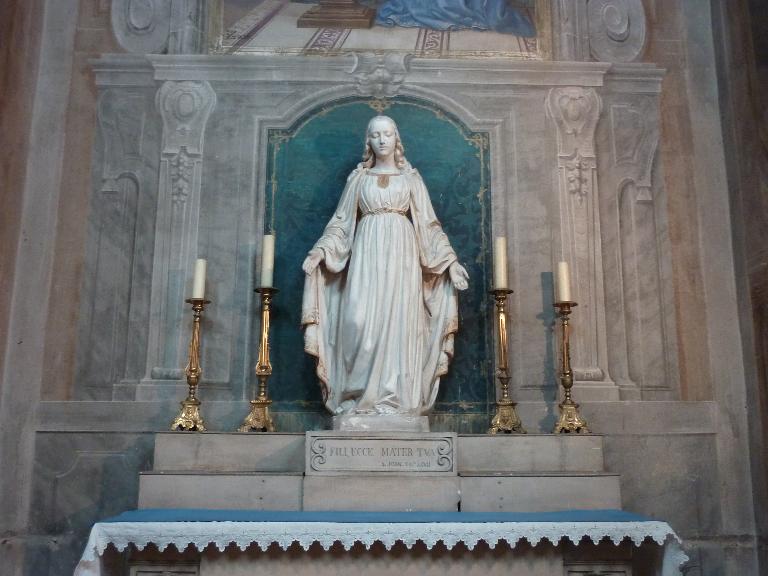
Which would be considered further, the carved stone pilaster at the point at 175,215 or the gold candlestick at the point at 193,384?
the carved stone pilaster at the point at 175,215

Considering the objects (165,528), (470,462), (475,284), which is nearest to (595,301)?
(475,284)

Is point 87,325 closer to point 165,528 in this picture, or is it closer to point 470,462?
point 165,528

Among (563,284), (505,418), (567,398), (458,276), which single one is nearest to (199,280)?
(458,276)

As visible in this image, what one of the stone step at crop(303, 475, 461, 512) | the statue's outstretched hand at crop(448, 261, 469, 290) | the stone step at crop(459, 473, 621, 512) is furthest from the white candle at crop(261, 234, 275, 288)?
the stone step at crop(459, 473, 621, 512)

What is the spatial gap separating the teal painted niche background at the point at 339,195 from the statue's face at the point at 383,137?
0.74m

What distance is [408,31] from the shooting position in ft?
26.1

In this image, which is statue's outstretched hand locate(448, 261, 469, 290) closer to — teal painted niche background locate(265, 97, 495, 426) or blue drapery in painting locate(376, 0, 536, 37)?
teal painted niche background locate(265, 97, 495, 426)

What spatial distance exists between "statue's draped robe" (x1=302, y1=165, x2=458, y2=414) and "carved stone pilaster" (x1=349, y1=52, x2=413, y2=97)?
1.10 meters

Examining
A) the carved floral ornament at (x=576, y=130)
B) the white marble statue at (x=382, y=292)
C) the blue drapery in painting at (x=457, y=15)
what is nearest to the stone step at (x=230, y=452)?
the white marble statue at (x=382, y=292)

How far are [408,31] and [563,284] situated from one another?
275 cm

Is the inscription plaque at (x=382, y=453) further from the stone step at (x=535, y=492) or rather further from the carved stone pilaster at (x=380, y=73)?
the carved stone pilaster at (x=380, y=73)

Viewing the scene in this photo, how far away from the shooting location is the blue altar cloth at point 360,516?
5.15 m

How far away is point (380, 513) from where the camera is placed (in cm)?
536

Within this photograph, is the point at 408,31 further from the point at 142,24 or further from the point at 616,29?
the point at 142,24
